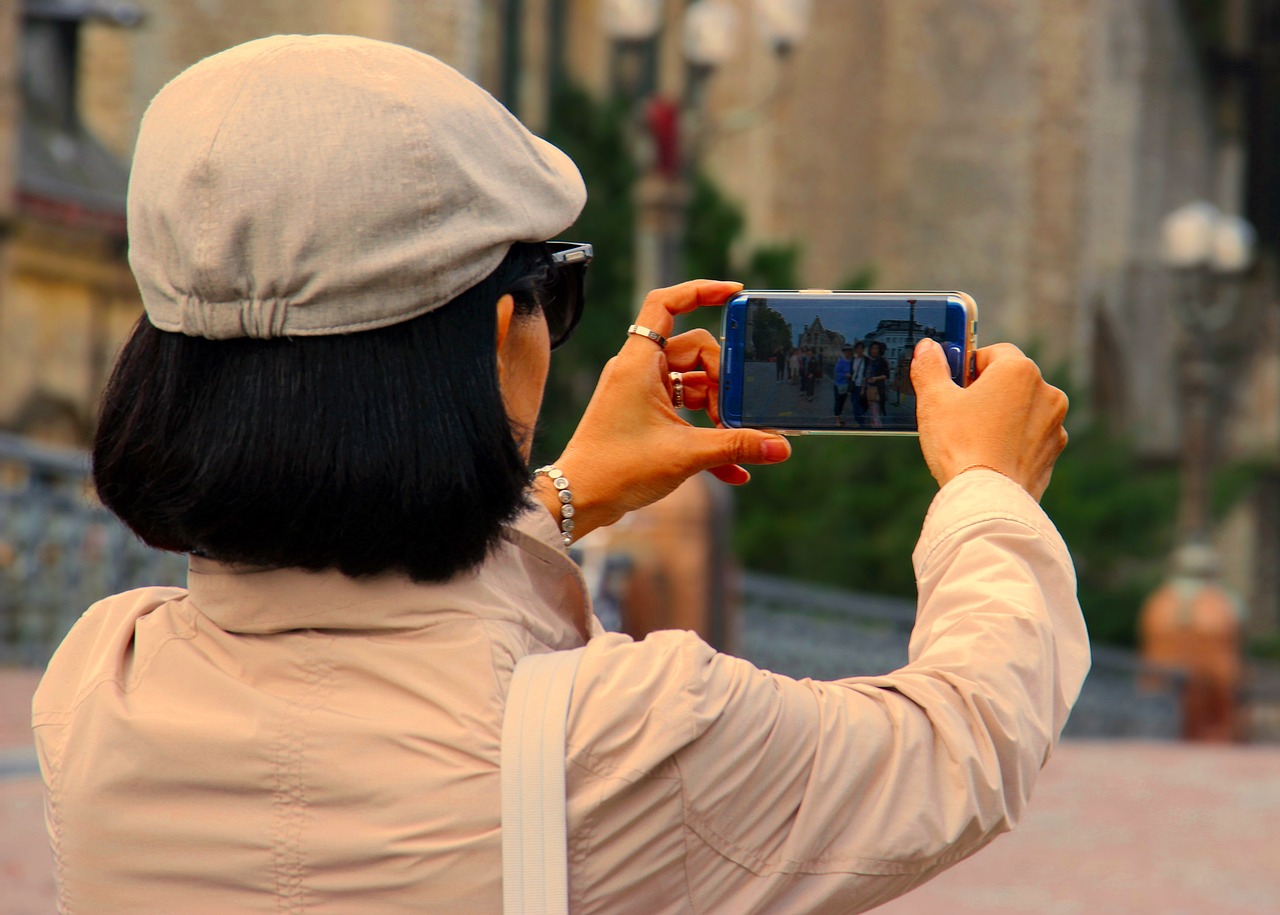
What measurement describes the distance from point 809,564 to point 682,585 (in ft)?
29.0

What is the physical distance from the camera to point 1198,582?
727 inches

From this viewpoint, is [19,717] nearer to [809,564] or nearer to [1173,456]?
[809,564]

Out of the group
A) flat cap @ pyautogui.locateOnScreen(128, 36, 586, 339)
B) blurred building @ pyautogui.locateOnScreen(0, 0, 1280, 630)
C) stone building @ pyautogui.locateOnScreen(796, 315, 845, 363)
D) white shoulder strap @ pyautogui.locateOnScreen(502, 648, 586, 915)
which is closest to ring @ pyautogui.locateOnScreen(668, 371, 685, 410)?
stone building @ pyautogui.locateOnScreen(796, 315, 845, 363)

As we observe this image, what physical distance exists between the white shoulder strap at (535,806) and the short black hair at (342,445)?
149 mm

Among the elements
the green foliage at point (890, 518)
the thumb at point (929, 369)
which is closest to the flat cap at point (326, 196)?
→ the thumb at point (929, 369)

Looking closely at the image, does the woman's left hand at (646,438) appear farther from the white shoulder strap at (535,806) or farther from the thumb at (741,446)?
the white shoulder strap at (535,806)

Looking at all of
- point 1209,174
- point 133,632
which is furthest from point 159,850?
point 1209,174

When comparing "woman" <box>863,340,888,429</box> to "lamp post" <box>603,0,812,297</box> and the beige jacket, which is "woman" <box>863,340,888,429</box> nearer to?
the beige jacket

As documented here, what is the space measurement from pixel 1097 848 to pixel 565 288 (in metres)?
6.98

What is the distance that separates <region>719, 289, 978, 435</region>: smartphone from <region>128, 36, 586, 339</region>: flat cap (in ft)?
1.18

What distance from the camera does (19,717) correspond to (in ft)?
28.1

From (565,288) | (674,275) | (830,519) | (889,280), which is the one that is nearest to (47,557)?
(674,275)

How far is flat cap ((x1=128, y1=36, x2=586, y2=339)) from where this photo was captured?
1.37 m

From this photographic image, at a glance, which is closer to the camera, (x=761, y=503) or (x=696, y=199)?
(x=761, y=503)
